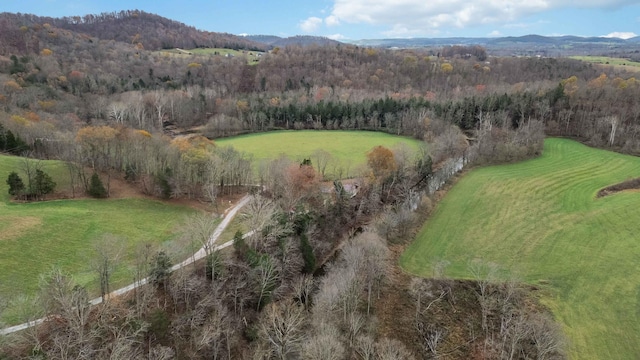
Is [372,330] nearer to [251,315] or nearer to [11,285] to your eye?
[251,315]

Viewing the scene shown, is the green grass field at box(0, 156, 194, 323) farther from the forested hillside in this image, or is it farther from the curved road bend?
the forested hillside

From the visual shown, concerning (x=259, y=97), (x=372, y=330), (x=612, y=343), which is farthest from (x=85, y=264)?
(x=259, y=97)

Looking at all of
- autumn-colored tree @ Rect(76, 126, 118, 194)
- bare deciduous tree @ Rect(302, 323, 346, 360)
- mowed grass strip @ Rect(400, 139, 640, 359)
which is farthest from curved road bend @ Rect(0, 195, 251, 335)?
mowed grass strip @ Rect(400, 139, 640, 359)

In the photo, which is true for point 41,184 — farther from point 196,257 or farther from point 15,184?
point 196,257

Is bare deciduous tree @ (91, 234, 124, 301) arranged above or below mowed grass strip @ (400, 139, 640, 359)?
above

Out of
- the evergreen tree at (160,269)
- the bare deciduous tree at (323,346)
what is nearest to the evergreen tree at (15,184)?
the evergreen tree at (160,269)

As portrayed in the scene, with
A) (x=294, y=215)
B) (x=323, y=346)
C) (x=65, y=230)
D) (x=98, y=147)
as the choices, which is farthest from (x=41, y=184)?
(x=323, y=346)
